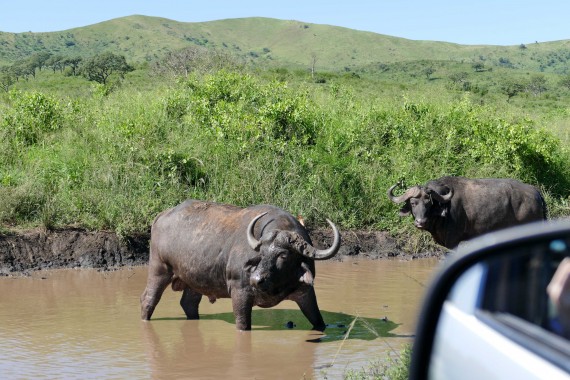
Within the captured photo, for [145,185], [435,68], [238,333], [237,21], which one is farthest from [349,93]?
[237,21]

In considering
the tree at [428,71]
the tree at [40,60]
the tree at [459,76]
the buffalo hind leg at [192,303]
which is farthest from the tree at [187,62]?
the tree at [428,71]

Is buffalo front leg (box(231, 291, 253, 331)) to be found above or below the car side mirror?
below

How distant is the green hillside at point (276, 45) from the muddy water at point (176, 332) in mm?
82393

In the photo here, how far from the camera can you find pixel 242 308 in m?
8.49

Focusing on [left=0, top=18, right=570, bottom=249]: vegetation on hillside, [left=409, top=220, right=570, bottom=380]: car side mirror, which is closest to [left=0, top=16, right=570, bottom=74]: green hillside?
[left=0, top=18, right=570, bottom=249]: vegetation on hillside

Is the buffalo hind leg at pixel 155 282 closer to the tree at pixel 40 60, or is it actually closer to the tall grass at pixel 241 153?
the tall grass at pixel 241 153

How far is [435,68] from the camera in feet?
242

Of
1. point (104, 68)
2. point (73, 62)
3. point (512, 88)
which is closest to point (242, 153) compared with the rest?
point (104, 68)

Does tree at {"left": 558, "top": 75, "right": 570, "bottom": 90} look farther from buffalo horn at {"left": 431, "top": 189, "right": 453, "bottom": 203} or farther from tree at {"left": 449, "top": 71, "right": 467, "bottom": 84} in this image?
buffalo horn at {"left": 431, "top": 189, "right": 453, "bottom": 203}

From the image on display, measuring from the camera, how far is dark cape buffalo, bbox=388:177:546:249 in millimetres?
11539

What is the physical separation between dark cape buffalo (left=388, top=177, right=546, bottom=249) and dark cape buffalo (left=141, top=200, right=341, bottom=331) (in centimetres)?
326

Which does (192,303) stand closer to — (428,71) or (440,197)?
(440,197)

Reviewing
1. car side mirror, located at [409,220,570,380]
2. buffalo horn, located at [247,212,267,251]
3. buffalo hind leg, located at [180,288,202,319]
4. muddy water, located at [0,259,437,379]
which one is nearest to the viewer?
car side mirror, located at [409,220,570,380]

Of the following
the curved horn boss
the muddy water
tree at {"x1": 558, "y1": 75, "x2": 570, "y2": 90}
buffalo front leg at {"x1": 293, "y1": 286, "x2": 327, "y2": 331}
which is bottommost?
the muddy water
